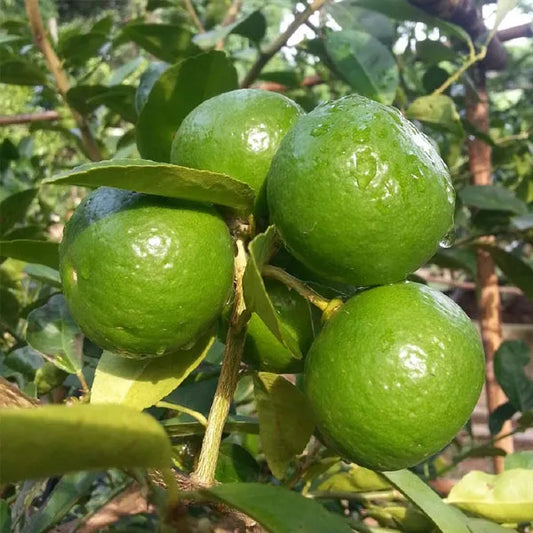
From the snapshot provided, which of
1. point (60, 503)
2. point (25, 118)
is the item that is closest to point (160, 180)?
point (60, 503)

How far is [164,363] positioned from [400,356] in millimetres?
246

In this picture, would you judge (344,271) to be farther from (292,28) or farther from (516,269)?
(516,269)

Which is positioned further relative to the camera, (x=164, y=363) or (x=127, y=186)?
(x=164, y=363)

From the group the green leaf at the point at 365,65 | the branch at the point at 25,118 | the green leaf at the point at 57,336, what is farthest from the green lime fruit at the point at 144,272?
the branch at the point at 25,118

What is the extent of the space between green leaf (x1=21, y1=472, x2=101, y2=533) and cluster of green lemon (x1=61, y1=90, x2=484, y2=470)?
350mm

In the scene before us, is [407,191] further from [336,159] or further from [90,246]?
[90,246]

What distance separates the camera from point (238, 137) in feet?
2.01

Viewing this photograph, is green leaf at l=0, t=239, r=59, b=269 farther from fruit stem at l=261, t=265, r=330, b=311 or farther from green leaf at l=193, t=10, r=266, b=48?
green leaf at l=193, t=10, r=266, b=48

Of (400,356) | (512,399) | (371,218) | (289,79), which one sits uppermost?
(371,218)

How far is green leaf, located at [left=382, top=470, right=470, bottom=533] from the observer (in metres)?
0.67

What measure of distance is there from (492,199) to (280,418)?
902 mm

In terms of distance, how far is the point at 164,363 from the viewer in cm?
65

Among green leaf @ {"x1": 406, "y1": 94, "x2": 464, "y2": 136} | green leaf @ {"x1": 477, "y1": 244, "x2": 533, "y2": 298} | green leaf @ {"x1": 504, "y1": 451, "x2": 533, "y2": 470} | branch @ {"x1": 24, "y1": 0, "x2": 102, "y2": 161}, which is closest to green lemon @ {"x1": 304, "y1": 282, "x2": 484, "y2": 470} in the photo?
green leaf @ {"x1": 504, "y1": 451, "x2": 533, "y2": 470}

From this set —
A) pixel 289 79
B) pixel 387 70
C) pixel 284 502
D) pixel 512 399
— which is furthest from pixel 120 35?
pixel 284 502
